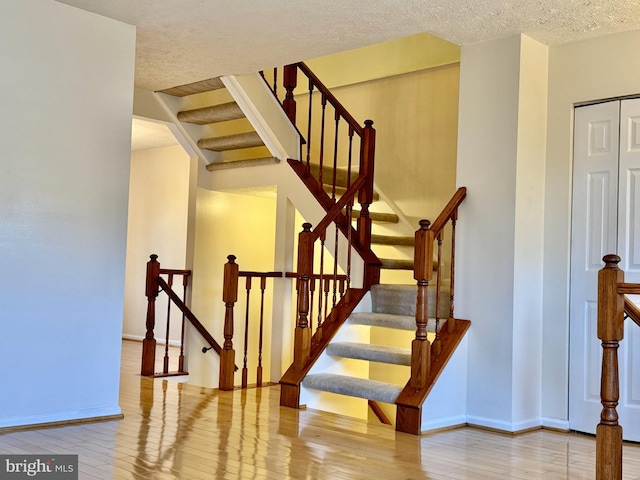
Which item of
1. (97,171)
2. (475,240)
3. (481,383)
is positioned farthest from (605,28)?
(97,171)

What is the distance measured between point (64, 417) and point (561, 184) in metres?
3.59

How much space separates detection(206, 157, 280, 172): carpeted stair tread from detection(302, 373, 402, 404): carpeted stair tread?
225 centimetres

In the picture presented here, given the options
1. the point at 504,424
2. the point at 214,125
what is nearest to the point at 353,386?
the point at 504,424

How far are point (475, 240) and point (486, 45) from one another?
4.45ft

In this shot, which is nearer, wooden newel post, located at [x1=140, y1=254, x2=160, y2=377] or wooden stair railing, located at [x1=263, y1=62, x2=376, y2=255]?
wooden stair railing, located at [x1=263, y1=62, x2=376, y2=255]

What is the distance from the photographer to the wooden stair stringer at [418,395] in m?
4.51

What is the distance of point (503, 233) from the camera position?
4824mm

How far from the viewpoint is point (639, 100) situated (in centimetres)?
464

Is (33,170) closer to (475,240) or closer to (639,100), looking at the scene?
(475,240)

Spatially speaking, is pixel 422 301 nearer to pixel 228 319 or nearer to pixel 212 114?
pixel 228 319

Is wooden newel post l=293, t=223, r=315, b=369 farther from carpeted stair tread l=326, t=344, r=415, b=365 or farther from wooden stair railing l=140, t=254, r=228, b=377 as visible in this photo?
wooden stair railing l=140, t=254, r=228, b=377

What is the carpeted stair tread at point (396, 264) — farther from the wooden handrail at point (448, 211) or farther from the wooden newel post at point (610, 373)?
the wooden newel post at point (610, 373)

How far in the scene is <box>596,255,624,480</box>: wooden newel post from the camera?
3203mm

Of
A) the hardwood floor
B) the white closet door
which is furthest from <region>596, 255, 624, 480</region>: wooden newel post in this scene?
the white closet door
